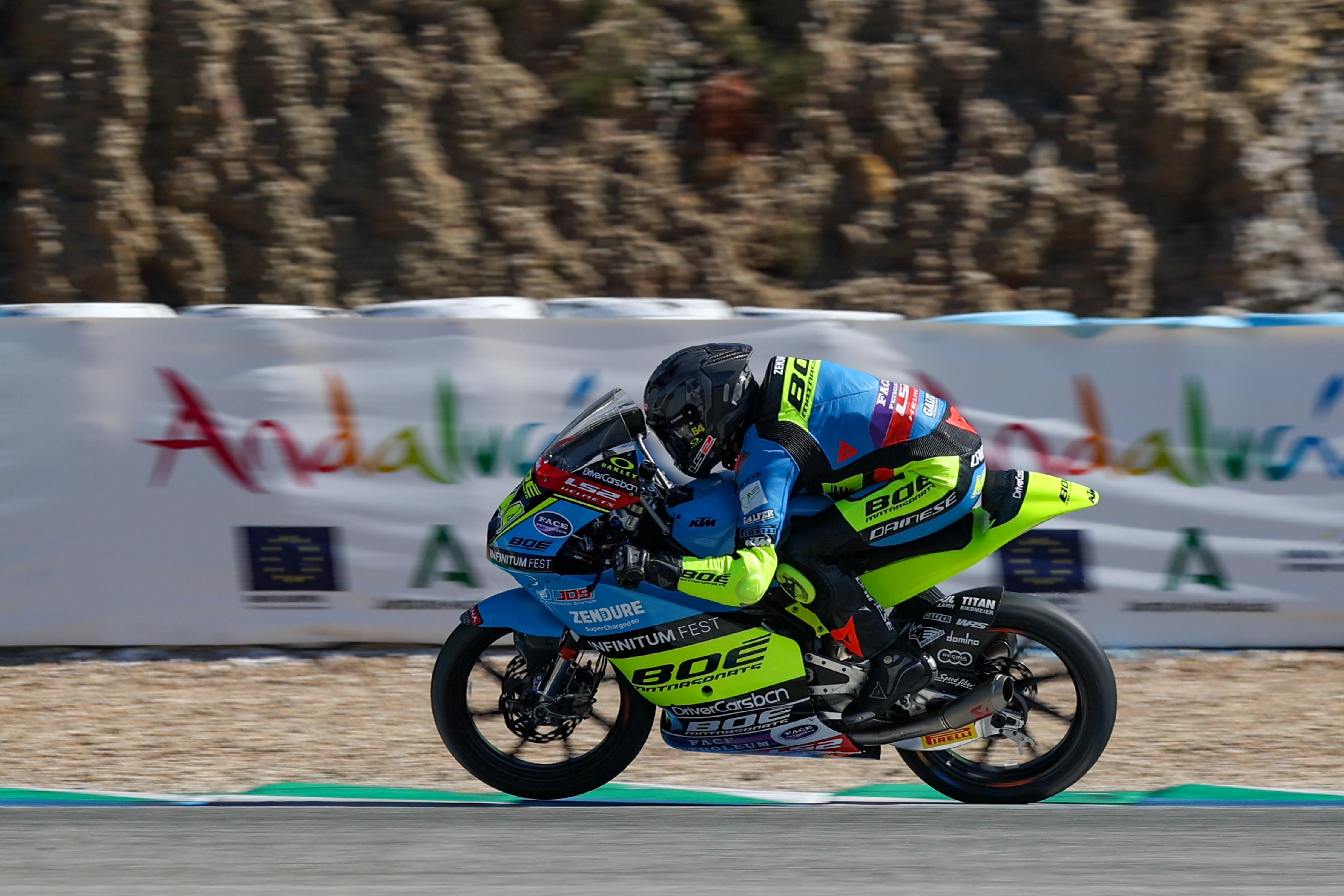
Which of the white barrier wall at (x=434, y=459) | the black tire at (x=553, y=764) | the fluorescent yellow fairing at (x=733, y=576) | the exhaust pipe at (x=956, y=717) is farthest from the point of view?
the white barrier wall at (x=434, y=459)

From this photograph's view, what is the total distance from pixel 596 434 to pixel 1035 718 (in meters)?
1.87

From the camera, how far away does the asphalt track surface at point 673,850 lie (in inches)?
158

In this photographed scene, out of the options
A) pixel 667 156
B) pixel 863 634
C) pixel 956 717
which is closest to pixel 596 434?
pixel 863 634

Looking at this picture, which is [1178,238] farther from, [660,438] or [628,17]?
[660,438]

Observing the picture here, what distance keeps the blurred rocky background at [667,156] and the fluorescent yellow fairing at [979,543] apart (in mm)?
5920

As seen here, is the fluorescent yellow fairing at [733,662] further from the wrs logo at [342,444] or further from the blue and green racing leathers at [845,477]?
the wrs logo at [342,444]

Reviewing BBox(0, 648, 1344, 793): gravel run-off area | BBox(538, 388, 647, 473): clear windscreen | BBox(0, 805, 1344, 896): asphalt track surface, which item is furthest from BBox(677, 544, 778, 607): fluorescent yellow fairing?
BBox(0, 648, 1344, 793): gravel run-off area

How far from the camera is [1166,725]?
6.30 metres

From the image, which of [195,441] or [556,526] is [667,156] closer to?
[195,441]

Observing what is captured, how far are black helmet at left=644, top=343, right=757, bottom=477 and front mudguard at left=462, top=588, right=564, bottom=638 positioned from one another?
0.70 meters

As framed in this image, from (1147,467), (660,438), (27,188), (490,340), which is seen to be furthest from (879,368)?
(27,188)

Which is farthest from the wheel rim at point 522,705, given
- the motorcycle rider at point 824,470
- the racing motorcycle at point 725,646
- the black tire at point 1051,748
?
the black tire at point 1051,748

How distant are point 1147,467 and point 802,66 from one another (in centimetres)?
530

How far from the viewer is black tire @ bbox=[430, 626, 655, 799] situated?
16.5 ft
